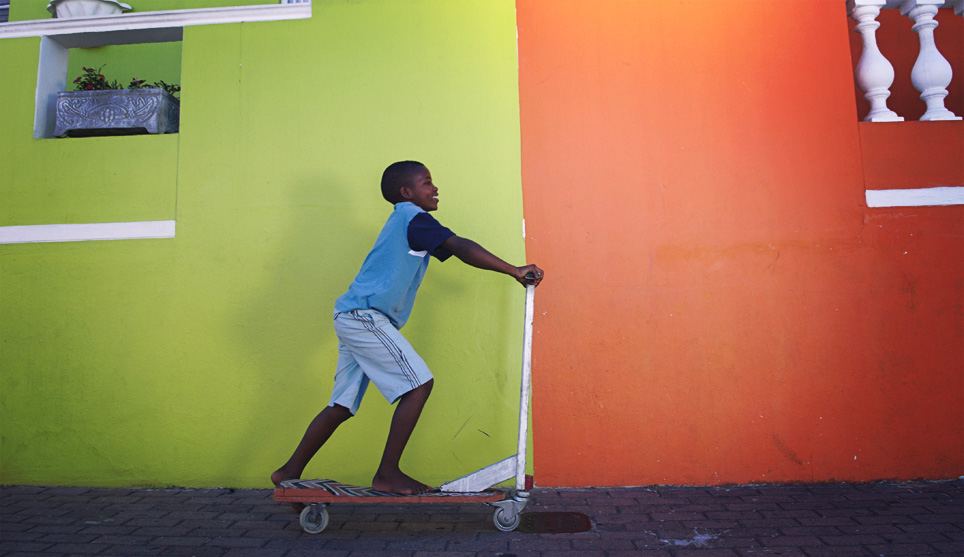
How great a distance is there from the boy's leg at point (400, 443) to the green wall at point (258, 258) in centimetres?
76

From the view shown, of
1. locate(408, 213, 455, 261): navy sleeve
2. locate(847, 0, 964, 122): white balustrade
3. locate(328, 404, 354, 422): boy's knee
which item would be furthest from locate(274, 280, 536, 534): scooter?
locate(847, 0, 964, 122): white balustrade

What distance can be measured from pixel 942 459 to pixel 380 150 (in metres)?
3.70

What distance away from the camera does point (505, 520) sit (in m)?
2.75

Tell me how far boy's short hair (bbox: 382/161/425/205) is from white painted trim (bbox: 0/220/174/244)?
157cm

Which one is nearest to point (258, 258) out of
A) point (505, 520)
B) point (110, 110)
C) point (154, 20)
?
point (110, 110)

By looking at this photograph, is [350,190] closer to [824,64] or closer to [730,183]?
[730,183]

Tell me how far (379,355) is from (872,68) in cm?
337

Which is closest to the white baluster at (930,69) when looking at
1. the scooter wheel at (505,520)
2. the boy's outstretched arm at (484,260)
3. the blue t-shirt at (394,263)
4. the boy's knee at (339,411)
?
the boy's outstretched arm at (484,260)

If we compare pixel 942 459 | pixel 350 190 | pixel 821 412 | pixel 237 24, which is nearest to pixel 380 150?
pixel 350 190

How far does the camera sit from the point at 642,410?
3406mm

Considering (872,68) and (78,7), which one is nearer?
(872,68)

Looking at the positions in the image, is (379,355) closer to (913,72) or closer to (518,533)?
(518,533)

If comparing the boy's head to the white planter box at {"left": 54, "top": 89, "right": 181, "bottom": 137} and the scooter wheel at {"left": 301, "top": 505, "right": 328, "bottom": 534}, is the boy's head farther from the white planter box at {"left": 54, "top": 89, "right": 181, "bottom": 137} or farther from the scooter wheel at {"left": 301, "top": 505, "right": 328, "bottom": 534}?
the white planter box at {"left": 54, "top": 89, "right": 181, "bottom": 137}

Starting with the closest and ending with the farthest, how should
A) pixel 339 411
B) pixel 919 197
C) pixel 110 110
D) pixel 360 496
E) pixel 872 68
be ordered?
pixel 360 496 < pixel 339 411 < pixel 919 197 < pixel 872 68 < pixel 110 110
